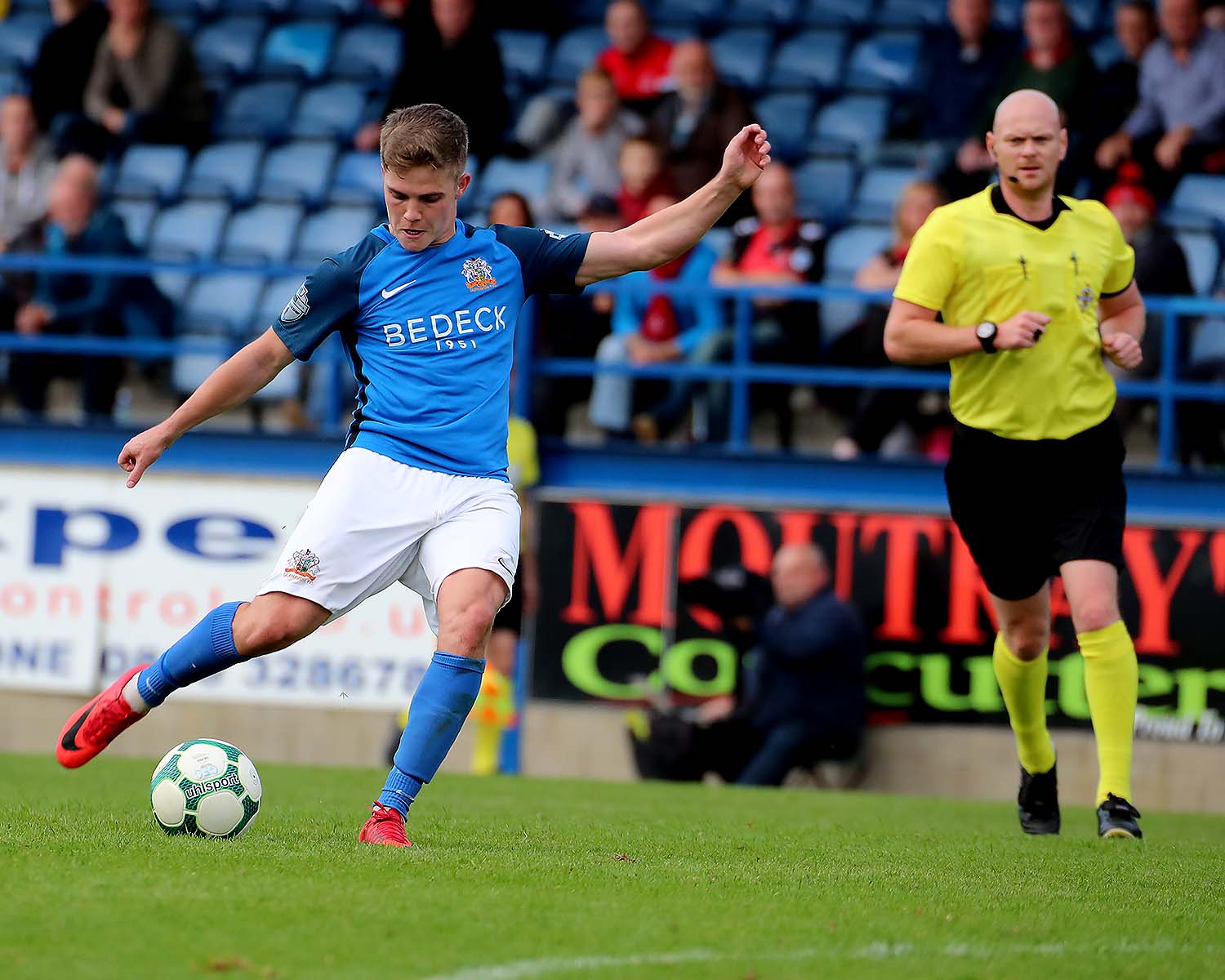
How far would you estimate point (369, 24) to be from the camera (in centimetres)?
1686

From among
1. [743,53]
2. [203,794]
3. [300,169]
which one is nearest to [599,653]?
[300,169]

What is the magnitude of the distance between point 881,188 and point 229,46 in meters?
6.28

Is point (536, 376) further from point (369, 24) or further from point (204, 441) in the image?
point (369, 24)

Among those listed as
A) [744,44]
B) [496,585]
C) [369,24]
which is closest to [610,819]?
[496,585]

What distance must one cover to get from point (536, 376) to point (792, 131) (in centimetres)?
364

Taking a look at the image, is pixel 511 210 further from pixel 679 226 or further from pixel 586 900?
pixel 586 900

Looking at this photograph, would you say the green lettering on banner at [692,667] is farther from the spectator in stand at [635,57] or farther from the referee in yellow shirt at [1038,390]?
the referee in yellow shirt at [1038,390]

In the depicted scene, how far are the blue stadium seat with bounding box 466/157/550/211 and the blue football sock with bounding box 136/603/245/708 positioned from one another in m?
8.71

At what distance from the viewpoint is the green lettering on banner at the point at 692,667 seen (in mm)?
11805

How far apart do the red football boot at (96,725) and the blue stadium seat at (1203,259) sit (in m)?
8.43

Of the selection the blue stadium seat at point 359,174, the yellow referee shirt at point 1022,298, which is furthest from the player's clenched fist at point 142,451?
the blue stadium seat at point 359,174

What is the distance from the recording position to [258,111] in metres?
16.1

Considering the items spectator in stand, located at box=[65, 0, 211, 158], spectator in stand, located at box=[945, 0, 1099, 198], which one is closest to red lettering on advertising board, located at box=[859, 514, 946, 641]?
spectator in stand, located at box=[945, 0, 1099, 198]

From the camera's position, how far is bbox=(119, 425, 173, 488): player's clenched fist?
577 centimetres
